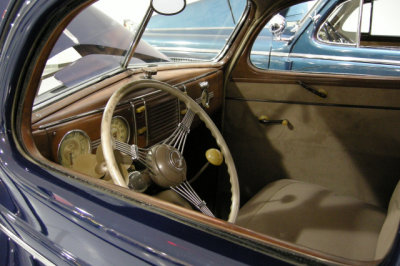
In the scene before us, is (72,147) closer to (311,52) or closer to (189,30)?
(311,52)

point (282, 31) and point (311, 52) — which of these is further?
point (282, 31)

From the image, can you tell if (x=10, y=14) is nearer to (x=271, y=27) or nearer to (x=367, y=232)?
(x=367, y=232)

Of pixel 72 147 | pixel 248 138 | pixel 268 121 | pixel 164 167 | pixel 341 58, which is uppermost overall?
pixel 72 147

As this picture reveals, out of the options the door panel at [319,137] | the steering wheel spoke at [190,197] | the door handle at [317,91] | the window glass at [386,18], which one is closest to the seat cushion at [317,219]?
the steering wheel spoke at [190,197]

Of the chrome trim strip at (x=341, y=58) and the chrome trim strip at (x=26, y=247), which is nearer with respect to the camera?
the chrome trim strip at (x=26, y=247)

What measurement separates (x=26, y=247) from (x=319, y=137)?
1.84 m

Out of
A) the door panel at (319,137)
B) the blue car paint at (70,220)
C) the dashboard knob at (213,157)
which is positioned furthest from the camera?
the door panel at (319,137)

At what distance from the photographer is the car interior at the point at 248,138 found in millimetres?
1065

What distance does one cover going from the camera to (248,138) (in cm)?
232

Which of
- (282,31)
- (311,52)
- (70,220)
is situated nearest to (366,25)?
(311,52)

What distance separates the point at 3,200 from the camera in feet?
2.82

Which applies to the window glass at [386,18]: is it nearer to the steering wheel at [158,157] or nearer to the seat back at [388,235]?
the steering wheel at [158,157]

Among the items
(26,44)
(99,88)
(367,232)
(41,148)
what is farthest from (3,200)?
(367,232)

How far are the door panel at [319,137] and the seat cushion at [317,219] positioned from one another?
0.53m
